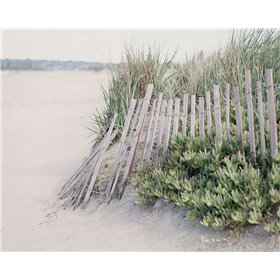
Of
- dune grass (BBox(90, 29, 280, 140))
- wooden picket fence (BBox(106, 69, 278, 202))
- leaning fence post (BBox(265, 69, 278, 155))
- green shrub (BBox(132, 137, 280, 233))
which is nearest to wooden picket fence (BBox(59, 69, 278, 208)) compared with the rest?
wooden picket fence (BBox(106, 69, 278, 202))

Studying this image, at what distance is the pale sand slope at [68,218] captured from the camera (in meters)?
4.35

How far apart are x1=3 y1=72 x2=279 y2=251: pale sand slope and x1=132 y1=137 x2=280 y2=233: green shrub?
0.17m

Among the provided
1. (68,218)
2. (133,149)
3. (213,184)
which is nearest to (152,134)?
(133,149)

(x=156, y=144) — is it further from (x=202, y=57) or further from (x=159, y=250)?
(x=202, y=57)

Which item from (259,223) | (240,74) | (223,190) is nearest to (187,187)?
(223,190)

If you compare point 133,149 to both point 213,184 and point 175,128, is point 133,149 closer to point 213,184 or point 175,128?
point 175,128

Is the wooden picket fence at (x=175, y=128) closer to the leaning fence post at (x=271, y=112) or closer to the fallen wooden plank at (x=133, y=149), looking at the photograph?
the fallen wooden plank at (x=133, y=149)

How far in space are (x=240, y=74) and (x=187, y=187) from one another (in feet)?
7.86

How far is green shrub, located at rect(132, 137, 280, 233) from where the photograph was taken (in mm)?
3969

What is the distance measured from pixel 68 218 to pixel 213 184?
1.94m

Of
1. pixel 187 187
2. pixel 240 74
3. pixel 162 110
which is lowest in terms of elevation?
pixel 187 187

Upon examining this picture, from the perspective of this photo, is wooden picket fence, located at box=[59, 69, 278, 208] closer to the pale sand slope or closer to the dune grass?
the pale sand slope

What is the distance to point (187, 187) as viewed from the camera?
4430 mm

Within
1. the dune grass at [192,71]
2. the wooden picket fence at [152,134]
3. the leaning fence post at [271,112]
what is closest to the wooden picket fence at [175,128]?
the wooden picket fence at [152,134]
